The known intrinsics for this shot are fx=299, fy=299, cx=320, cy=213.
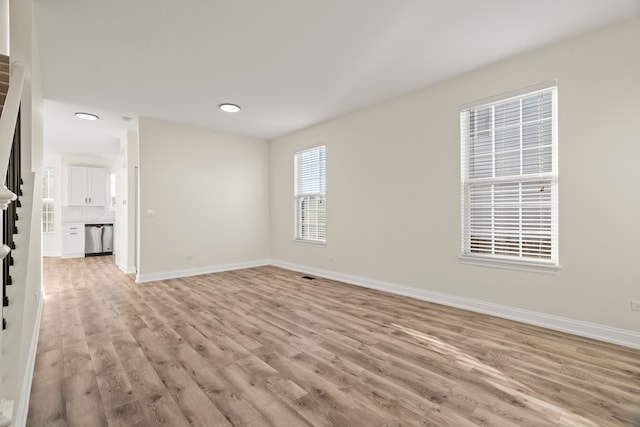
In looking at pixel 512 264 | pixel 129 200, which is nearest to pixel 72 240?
pixel 129 200

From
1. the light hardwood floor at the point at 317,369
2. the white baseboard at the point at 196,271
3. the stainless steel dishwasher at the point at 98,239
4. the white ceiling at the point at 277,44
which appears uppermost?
the white ceiling at the point at 277,44

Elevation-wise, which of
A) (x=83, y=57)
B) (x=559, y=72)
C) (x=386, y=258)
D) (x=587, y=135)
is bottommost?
(x=386, y=258)

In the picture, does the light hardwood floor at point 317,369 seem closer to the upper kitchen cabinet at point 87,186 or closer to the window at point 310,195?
the window at point 310,195

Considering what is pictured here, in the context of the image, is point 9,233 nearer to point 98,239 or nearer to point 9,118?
point 9,118

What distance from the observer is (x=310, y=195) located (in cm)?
587

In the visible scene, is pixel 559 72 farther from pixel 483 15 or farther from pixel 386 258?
pixel 386 258

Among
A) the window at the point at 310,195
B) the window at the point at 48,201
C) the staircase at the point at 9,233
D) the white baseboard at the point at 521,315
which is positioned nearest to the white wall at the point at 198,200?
the window at the point at 310,195

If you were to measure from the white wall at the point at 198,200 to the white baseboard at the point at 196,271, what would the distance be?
2cm

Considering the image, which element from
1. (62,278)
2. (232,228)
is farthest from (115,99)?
(62,278)

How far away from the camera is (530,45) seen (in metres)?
3.01

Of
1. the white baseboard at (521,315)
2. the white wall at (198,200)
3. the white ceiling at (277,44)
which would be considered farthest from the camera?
the white wall at (198,200)

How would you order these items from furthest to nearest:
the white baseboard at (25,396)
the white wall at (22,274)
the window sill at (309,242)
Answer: the window sill at (309,242) < the white baseboard at (25,396) < the white wall at (22,274)

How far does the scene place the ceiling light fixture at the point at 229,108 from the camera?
4.62 metres

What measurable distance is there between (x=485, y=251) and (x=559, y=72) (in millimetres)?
1977
